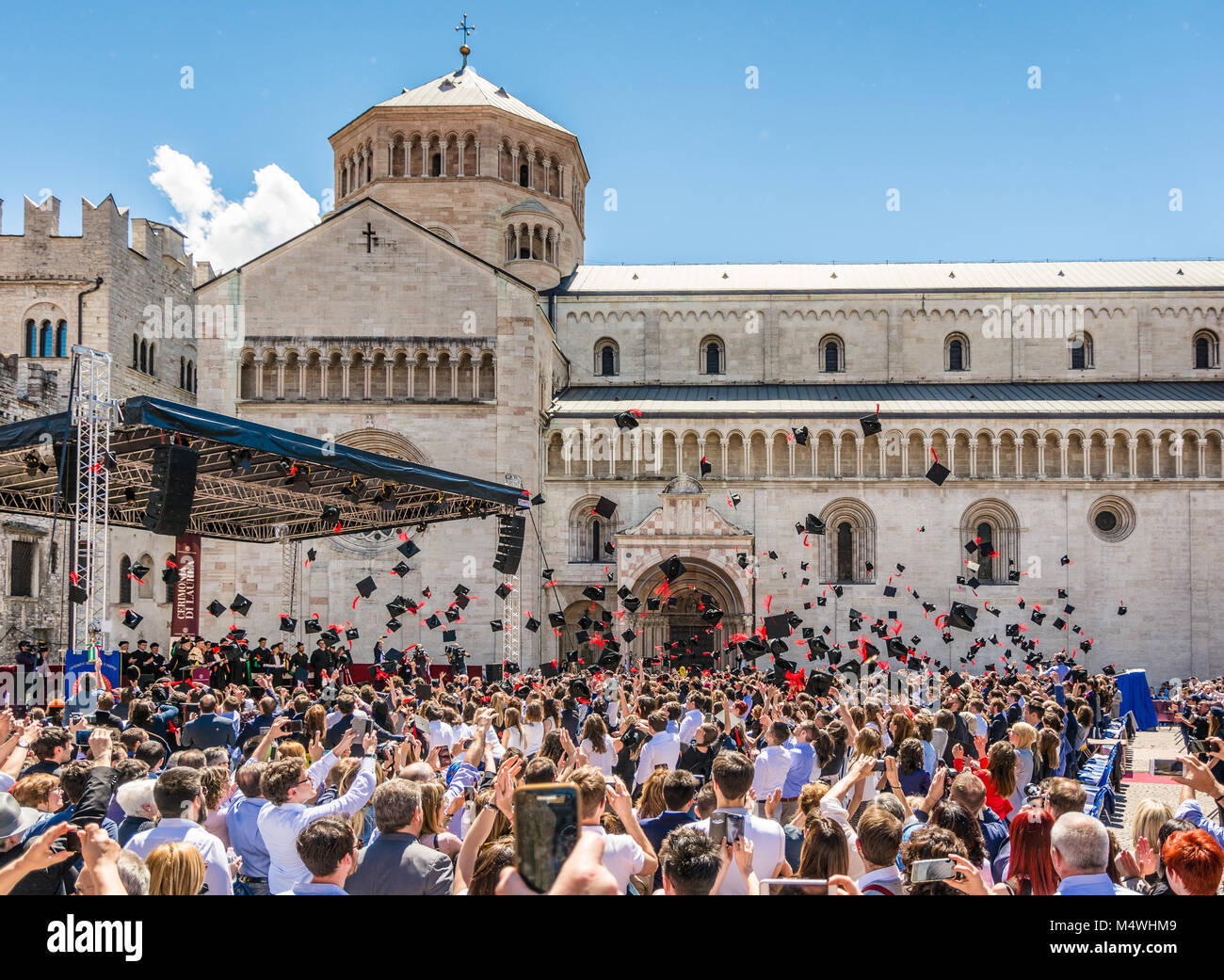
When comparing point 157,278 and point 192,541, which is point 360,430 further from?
point 157,278

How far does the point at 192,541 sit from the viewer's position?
35188 mm

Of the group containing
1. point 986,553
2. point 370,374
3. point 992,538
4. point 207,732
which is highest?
point 370,374

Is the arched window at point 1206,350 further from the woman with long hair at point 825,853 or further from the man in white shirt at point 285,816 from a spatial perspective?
the man in white shirt at point 285,816

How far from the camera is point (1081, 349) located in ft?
144

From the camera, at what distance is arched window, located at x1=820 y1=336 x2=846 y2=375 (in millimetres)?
44281

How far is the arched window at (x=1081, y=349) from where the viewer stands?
43.8m

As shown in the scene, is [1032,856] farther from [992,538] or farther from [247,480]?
[992,538]

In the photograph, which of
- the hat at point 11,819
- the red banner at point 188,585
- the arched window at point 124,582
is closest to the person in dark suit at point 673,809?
the hat at point 11,819

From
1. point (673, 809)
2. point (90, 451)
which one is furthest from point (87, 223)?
point (673, 809)

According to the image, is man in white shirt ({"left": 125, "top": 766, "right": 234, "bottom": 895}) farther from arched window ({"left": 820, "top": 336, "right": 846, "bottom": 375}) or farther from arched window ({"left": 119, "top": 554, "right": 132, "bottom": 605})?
arched window ({"left": 820, "top": 336, "right": 846, "bottom": 375})

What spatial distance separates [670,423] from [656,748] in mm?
28566

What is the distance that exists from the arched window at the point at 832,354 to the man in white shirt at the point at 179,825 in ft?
132
